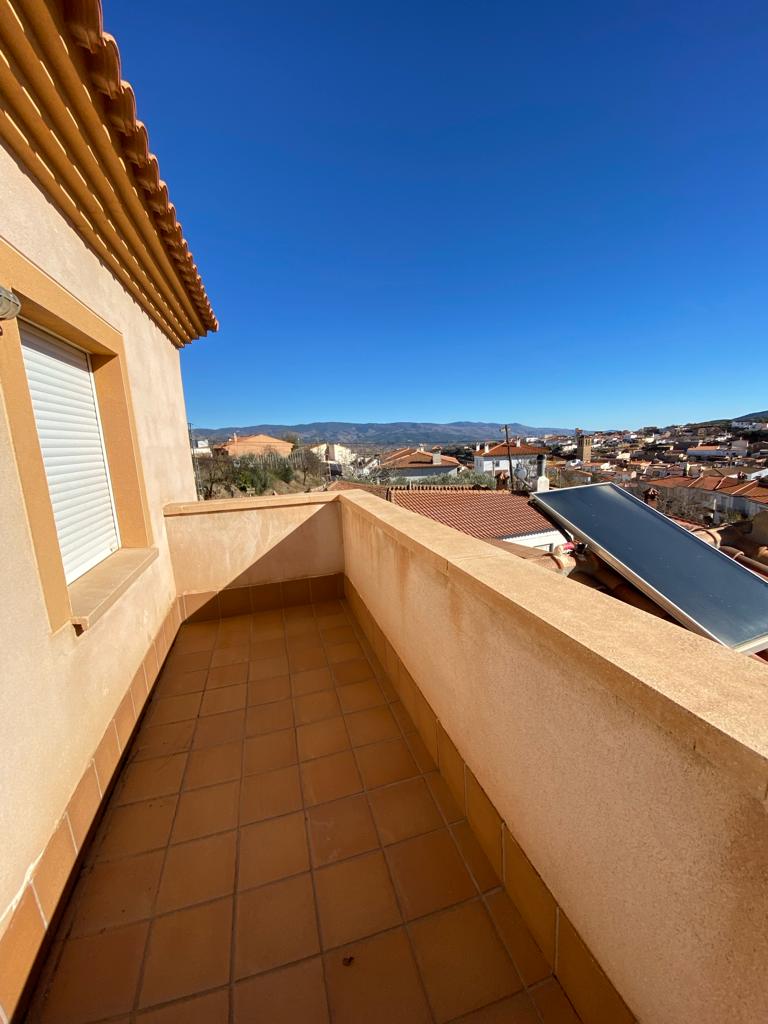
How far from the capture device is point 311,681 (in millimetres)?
3139

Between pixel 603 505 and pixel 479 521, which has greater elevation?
pixel 603 505

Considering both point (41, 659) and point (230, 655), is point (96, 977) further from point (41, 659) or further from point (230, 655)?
point (230, 655)

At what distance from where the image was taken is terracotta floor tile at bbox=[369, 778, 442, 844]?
6.34ft

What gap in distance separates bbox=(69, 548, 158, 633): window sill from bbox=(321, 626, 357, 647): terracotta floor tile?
1.62 m

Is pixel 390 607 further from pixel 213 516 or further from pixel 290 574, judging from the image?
pixel 213 516

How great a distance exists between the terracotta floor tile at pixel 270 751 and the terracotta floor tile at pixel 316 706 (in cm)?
14

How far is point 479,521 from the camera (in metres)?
13.6

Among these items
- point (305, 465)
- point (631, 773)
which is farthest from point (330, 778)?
point (305, 465)

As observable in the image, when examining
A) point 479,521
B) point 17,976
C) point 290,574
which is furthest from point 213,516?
point 479,521

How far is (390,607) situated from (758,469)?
6069 cm

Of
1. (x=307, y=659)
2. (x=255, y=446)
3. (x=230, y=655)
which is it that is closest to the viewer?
(x=307, y=659)

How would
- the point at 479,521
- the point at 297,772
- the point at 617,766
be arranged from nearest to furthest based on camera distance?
the point at 617,766 < the point at 297,772 < the point at 479,521

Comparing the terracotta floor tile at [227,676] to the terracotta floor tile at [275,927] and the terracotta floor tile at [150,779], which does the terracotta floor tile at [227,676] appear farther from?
the terracotta floor tile at [275,927]

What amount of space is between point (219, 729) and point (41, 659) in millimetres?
1385
